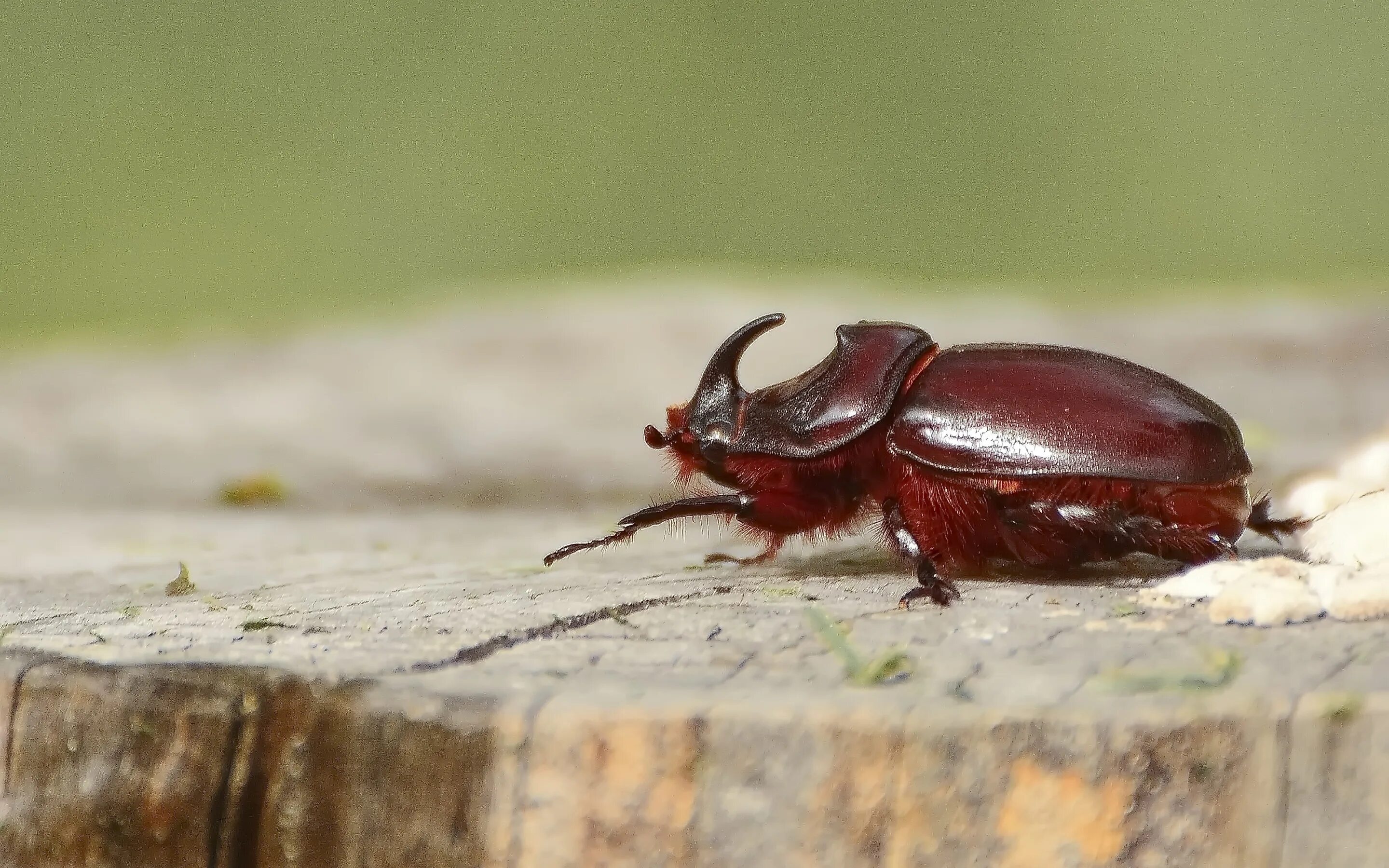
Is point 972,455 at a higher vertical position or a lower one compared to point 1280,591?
higher

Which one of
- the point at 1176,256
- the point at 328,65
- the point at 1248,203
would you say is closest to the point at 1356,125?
the point at 1248,203

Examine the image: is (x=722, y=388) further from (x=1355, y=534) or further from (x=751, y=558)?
(x=1355, y=534)

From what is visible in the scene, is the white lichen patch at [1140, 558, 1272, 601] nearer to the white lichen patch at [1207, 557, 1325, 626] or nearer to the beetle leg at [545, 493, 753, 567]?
the white lichen patch at [1207, 557, 1325, 626]

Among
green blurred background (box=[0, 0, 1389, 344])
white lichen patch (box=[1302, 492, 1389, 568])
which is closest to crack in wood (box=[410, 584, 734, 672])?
white lichen patch (box=[1302, 492, 1389, 568])

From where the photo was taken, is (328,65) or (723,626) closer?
(723,626)

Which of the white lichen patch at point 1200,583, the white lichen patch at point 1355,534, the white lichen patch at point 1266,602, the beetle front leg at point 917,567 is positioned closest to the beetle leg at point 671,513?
the beetle front leg at point 917,567

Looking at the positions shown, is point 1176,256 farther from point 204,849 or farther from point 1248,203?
point 204,849

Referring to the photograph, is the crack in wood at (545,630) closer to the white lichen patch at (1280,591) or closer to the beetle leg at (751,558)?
the beetle leg at (751,558)

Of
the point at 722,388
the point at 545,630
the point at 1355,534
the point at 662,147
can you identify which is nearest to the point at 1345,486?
the point at 1355,534
